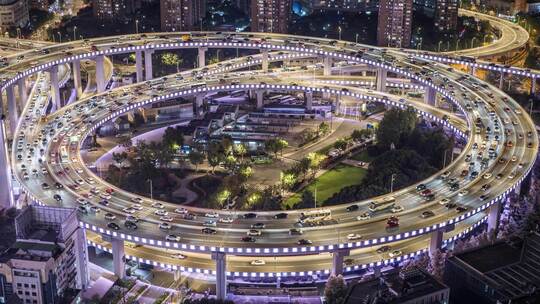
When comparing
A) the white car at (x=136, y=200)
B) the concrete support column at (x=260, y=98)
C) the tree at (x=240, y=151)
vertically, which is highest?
the concrete support column at (x=260, y=98)

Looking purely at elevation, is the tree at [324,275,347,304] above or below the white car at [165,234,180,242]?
below

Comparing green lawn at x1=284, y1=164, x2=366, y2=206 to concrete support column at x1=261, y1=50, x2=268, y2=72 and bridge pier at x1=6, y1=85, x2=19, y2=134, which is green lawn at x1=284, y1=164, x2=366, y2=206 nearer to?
concrete support column at x1=261, y1=50, x2=268, y2=72

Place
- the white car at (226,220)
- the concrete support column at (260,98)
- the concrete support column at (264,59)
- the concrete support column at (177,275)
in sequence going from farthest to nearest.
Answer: the concrete support column at (264,59), the concrete support column at (260,98), the concrete support column at (177,275), the white car at (226,220)

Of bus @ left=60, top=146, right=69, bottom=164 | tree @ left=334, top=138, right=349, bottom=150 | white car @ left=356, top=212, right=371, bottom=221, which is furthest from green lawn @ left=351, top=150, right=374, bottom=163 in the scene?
bus @ left=60, top=146, right=69, bottom=164

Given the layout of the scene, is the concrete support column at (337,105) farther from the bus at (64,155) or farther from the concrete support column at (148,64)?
the bus at (64,155)

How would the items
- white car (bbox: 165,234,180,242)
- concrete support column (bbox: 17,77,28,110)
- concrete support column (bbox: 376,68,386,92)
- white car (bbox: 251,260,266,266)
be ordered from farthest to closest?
concrete support column (bbox: 376,68,386,92) → concrete support column (bbox: 17,77,28,110) → white car (bbox: 251,260,266,266) → white car (bbox: 165,234,180,242)

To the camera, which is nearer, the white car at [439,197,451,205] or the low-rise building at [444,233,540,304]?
the low-rise building at [444,233,540,304]

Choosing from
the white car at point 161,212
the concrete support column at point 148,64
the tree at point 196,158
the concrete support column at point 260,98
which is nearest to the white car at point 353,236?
the white car at point 161,212

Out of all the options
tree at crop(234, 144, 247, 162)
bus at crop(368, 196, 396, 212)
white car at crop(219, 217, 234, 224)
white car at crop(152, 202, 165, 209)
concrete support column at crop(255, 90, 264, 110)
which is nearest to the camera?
white car at crop(219, 217, 234, 224)
